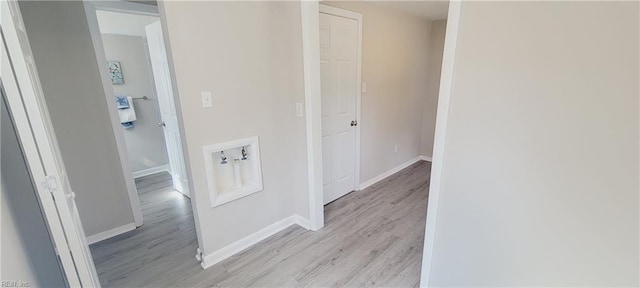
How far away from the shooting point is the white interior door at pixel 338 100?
8.54 ft

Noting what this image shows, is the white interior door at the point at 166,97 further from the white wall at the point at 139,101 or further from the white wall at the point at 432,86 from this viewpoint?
the white wall at the point at 432,86

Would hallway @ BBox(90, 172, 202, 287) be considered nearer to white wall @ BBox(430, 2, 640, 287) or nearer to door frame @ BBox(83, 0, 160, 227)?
door frame @ BBox(83, 0, 160, 227)

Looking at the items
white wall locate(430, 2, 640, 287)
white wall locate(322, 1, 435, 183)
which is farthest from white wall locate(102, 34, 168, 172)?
white wall locate(430, 2, 640, 287)

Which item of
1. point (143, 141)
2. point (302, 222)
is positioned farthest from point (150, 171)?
point (302, 222)

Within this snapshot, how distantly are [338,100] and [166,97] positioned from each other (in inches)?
73.1

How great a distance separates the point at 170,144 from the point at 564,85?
3.48 meters

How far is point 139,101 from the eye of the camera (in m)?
3.88

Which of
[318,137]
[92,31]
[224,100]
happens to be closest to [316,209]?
[318,137]

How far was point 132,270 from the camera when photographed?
79.4 inches

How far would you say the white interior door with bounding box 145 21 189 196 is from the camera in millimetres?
2760

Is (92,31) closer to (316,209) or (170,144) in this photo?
(170,144)

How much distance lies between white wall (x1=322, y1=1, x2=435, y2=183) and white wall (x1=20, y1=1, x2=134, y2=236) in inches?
80.8

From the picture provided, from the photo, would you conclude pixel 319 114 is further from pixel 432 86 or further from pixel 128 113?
pixel 128 113

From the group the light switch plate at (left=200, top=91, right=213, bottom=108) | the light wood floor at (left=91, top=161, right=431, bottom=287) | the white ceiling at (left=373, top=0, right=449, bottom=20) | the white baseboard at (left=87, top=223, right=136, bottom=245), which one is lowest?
the light wood floor at (left=91, top=161, right=431, bottom=287)
